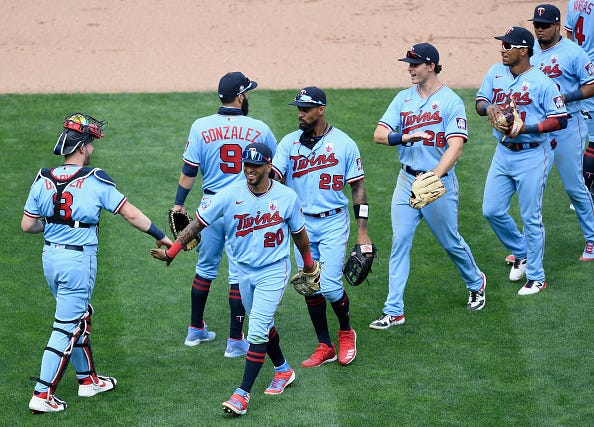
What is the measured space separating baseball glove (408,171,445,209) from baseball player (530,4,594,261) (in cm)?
173

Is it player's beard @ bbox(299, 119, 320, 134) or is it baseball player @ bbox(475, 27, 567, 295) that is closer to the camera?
player's beard @ bbox(299, 119, 320, 134)

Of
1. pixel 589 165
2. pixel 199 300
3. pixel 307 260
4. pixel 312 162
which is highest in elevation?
pixel 312 162

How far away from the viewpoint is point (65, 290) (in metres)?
7.70

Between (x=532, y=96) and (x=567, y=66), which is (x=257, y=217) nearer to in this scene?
(x=532, y=96)

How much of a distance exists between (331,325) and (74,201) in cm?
255

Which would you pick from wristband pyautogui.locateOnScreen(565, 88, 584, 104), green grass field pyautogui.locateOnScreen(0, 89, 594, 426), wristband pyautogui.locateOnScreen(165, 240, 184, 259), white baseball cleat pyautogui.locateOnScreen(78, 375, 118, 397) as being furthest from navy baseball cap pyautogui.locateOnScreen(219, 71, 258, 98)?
wristband pyautogui.locateOnScreen(565, 88, 584, 104)

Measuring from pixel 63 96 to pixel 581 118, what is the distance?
6.23 metres

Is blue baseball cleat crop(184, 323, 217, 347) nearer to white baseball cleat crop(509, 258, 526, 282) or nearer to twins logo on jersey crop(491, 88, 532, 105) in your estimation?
white baseball cleat crop(509, 258, 526, 282)

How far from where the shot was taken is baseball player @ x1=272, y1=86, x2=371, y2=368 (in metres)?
8.35

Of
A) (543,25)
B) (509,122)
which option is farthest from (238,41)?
(509,122)

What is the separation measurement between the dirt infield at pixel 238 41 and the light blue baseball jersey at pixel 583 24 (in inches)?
107

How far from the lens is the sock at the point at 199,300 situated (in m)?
8.83

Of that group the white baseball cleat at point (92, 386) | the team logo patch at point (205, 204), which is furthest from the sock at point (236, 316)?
the white baseball cleat at point (92, 386)

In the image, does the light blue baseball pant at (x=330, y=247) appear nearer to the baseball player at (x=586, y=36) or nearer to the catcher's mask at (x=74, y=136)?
the catcher's mask at (x=74, y=136)
